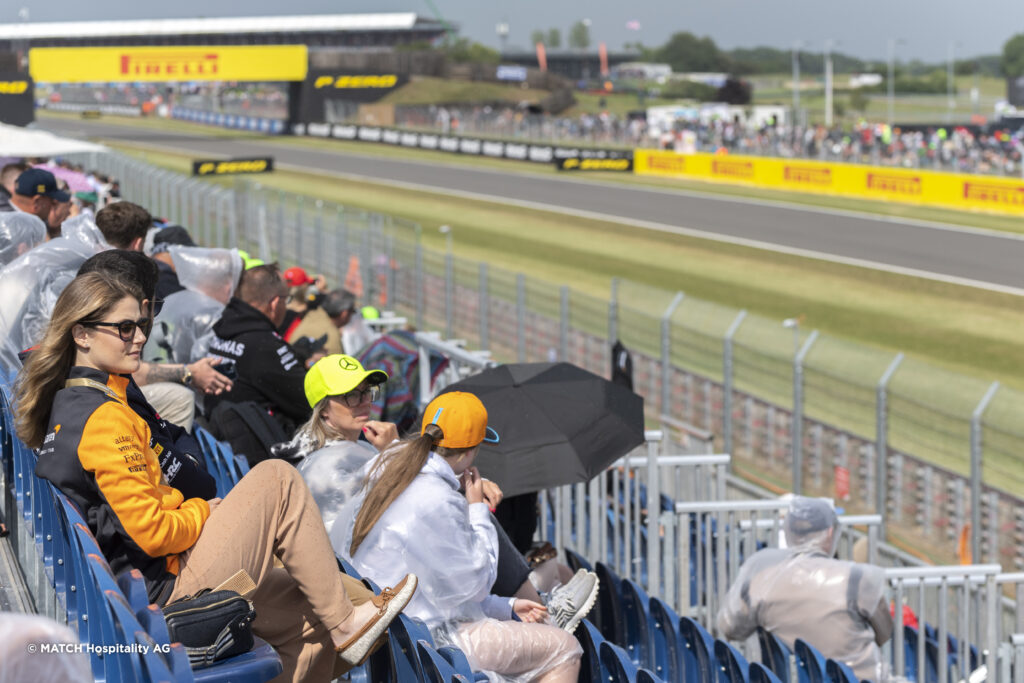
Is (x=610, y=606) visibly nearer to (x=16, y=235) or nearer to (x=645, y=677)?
(x=645, y=677)

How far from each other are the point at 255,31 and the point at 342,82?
5653 centimetres

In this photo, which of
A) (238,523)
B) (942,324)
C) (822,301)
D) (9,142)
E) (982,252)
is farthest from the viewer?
(982,252)

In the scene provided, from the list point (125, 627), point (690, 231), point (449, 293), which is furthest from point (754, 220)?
point (125, 627)

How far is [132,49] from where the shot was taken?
60688 mm

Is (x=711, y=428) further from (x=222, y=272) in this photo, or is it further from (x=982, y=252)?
(x=982, y=252)

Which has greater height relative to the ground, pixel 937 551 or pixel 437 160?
pixel 437 160

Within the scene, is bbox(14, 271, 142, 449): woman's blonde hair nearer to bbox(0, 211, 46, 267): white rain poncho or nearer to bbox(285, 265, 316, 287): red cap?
bbox(0, 211, 46, 267): white rain poncho

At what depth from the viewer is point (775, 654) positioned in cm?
549

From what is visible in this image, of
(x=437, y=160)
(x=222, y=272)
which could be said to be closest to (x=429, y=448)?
(x=222, y=272)

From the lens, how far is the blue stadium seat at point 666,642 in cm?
524

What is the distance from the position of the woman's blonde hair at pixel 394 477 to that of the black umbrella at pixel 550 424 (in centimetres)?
153

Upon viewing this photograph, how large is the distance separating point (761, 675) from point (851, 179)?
34344mm

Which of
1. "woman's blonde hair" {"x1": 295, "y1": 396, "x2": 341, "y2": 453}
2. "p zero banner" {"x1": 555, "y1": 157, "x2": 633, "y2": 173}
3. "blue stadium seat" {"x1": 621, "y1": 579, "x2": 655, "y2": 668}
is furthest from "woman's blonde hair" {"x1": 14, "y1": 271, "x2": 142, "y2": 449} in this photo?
"p zero banner" {"x1": 555, "y1": 157, "x2": 633, "y2": 173}

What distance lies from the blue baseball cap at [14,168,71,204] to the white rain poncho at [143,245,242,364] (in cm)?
118
